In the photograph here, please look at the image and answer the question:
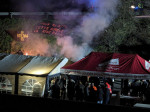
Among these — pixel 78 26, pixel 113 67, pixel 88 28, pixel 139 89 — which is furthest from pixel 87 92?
pixel 78 26

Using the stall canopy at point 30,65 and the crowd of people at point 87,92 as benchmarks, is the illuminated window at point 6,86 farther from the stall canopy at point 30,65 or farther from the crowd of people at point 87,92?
the crowd of people at point 87,92

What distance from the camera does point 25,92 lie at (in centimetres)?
898

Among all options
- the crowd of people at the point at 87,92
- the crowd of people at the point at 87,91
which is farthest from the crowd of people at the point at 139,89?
the crowd of people at the point at 87,92

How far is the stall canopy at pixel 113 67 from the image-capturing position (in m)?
7.77

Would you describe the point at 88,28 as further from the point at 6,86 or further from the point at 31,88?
the point at 6,86

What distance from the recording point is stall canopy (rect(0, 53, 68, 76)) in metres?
8.90

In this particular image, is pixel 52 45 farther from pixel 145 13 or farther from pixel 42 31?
pixel 145 13

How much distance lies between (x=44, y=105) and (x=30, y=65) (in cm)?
400

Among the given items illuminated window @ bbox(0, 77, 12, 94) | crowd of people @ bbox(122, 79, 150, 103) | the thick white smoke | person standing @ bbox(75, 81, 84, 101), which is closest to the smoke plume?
the thick white smoke

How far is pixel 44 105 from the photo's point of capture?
572 cm

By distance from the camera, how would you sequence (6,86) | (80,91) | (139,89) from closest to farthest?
(80,91) → (6,86) → (139,89)

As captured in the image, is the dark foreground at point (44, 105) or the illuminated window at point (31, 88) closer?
the dark foreground at point (44, 105)

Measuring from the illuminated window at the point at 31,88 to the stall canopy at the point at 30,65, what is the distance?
0.48 metres

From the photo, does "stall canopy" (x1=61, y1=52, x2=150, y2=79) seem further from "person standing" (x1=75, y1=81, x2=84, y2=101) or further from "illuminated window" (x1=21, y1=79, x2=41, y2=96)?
"illuminated window" (x1=21, y1=79, x2=41, y2=96)
